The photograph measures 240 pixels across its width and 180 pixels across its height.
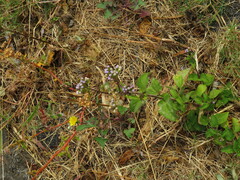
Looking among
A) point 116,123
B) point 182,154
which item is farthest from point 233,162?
point 116,123

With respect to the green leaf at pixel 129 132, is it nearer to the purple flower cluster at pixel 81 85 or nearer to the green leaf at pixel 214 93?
the purple flower cluster at pixel 81 85

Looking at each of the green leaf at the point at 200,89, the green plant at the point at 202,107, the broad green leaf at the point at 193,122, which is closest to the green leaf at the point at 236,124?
the green plant at the point at 202,107

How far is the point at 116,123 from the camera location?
93.9 inches

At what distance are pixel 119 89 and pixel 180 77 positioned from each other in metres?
→ 0.49

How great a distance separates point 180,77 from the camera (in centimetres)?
217

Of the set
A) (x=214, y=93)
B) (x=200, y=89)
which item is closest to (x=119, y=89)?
(x=200, y=89)

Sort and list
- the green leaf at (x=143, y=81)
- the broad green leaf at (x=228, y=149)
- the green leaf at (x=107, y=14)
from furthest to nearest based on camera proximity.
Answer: the green leaf at (x=107, y=14) → the broad green leaf at (x=228, y=149) → the green leaf at (x=143, y=81)

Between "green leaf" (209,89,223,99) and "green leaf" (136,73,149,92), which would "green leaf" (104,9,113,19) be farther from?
"green leaf" (209,89,223,99)

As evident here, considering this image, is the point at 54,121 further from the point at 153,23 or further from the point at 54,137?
the point at 153,23

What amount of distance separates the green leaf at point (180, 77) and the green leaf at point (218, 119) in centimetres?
35

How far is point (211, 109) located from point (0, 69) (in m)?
1.99

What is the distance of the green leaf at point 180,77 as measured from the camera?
215 centimetres

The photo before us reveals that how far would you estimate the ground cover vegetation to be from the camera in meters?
2.23

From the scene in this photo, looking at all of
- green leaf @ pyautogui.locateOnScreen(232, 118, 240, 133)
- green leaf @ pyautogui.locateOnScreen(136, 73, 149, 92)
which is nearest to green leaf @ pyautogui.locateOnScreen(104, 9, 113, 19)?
green leaf @ pyautogui.locateOnScreen(136, 73, 149, 92)
